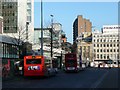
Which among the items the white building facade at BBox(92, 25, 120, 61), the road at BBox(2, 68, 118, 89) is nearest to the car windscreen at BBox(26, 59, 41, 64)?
the road at BBox(2, 68, 118, 89)

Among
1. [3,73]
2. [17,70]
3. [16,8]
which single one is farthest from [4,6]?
[3,73]

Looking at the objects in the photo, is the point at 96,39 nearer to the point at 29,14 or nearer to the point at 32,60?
the point at 29,14

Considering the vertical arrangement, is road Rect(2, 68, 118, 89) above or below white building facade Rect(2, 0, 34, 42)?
below

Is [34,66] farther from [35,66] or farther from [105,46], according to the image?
[105,46]

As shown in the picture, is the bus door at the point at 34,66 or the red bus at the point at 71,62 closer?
the bus door at the point at 34,66

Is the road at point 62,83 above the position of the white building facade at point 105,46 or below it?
below

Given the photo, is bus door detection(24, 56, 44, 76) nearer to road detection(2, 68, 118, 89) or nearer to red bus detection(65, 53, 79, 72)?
road detection(2, 68, 118, 89)

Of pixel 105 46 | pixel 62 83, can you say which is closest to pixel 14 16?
pixel 62 83

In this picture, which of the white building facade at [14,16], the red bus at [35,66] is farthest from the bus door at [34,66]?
the white building facade at [14,16]

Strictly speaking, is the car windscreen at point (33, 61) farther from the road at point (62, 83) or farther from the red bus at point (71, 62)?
the red bus at point (71, 62)

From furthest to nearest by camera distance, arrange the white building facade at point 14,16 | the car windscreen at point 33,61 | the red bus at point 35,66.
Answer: the white building facade at point 14,16 < the car windscreen at point 33,61 < the red bus at point 35,66

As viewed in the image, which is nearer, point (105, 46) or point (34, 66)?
point (34, 66)

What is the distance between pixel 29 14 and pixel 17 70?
69.2m

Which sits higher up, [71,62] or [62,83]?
[71,62]
